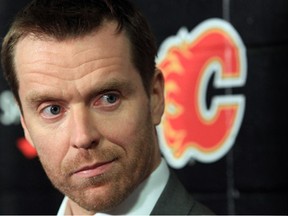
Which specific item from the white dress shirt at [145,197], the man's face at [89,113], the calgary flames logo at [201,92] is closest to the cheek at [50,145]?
the man's face at [89,113]

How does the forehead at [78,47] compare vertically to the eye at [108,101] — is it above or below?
above

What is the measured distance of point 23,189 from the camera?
156 centimetres

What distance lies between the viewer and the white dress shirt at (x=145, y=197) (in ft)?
2.88

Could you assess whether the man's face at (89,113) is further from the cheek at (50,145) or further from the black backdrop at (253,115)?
the black backdrop at (253,115)

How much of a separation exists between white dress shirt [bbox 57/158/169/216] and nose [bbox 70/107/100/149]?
0.12 metres

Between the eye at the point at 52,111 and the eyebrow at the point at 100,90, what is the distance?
11 millimetres

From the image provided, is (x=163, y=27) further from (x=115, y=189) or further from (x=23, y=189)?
(x=115, y=189)

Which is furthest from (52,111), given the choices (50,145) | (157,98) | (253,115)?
(253,115)

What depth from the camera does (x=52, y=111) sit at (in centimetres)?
84

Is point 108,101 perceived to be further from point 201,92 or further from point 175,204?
point 201,92

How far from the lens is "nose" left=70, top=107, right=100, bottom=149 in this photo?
792mm

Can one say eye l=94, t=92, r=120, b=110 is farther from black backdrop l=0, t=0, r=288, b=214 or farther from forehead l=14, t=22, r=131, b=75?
black backdrop l=0, t=0, r=288, b=214

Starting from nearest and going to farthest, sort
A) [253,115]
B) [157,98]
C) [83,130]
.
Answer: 1. [83,130]
2. [157,98]
3. [253,115]

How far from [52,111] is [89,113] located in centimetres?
5
